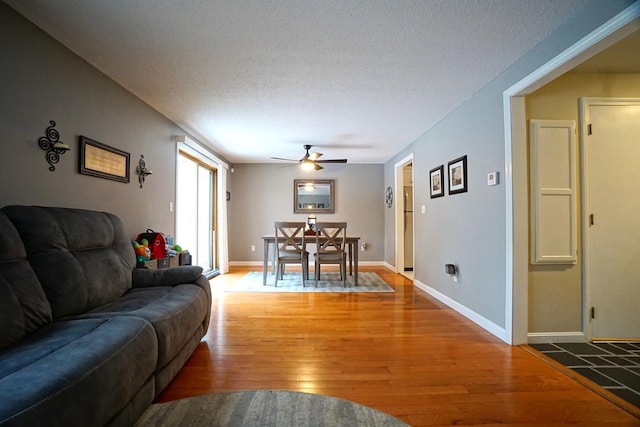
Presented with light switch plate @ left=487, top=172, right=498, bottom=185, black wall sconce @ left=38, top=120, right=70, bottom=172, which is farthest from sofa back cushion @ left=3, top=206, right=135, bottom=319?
light switch plate @ left=487, top=172, right=498, bottom=185

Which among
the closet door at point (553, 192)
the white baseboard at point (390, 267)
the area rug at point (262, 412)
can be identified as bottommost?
the white baseboard at point (390, 267)

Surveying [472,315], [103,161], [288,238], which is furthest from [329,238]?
[103,161]

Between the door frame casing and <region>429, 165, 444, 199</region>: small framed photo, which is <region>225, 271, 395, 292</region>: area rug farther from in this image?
<region>429, 165, 444, 199</region>: small framed photo

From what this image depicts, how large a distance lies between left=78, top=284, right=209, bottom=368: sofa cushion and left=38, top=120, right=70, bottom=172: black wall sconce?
3.56 feet

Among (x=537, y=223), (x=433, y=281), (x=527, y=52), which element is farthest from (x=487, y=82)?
(x=433, y=281)

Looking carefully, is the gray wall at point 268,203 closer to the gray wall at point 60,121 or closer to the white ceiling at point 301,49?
the white ceiling at point 301,49

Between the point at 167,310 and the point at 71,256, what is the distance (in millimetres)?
685

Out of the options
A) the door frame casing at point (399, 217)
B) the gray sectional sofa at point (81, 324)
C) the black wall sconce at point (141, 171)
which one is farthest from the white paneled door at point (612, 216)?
the black wall sconce at point (141, 171)

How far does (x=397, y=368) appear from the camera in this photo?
6.12 feet

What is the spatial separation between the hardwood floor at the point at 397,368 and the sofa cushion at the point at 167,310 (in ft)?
0.97

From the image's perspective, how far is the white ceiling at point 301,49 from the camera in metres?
1.65

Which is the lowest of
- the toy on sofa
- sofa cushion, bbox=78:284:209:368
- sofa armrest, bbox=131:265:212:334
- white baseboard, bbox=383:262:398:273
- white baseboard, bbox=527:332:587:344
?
white baseboard, bbox=383:262:398:273

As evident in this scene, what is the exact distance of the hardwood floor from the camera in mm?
1463

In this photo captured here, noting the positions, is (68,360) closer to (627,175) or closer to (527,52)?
(527,52)
